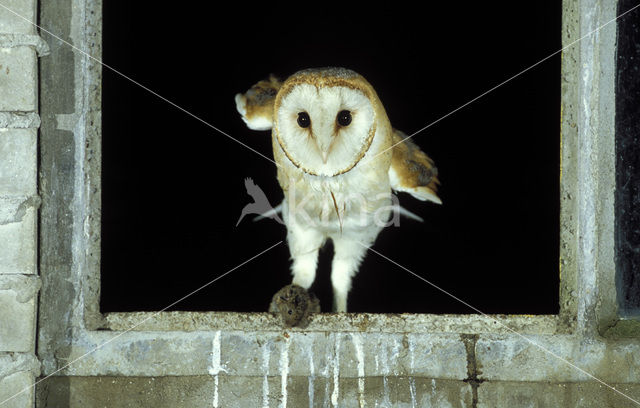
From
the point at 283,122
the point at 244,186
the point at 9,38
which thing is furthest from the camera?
the point at 244,186

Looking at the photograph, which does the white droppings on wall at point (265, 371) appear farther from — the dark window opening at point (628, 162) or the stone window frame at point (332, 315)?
the dark window opening at point (628, 162)

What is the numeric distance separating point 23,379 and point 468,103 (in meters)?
2.08

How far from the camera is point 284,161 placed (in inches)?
93.0

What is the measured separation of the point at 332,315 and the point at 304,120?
76cm

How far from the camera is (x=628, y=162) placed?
2012mm

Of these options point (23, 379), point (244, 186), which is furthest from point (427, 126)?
point (23, 379)

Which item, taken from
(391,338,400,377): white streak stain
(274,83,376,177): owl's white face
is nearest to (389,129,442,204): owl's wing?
(274,83,376,177): owl's white face

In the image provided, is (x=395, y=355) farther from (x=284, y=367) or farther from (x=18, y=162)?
(x=18, y=162)

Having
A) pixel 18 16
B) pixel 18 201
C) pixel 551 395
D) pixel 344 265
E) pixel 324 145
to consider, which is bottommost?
pixel 551 395

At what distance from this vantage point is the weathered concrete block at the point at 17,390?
6.40ft

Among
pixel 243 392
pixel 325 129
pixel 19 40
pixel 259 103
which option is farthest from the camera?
pixel 259 103

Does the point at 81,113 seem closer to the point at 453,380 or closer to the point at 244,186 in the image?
the point at 244,186

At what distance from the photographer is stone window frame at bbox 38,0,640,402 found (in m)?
2.02

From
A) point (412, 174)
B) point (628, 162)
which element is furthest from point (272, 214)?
point (628, 162)
